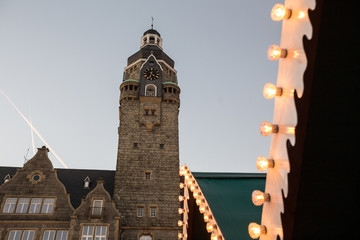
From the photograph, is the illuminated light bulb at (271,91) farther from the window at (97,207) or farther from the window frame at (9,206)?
the window frame at (9,206)

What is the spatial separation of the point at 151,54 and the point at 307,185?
3959 cm

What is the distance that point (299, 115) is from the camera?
368 cm

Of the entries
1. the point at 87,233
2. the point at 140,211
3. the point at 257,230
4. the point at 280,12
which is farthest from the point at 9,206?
the point at 280,12

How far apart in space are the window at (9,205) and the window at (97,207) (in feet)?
23.0

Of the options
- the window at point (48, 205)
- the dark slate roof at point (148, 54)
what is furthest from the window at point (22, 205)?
the dark slate roof at point (148, 54)

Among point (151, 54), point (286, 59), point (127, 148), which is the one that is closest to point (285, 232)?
point (286, 59)

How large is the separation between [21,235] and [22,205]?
262 centimetres

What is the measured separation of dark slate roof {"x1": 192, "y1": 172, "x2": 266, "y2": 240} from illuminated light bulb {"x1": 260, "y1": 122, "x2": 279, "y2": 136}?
151 inches

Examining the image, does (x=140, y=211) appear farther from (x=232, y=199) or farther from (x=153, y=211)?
(x=232, y=199)

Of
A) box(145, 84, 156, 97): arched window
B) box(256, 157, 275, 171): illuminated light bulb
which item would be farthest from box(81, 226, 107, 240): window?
box(256, 157, 275, 171): illuminated light bulb

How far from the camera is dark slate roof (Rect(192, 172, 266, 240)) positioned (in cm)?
793

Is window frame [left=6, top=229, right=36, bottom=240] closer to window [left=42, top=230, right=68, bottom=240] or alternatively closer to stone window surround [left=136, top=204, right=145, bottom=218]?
window [left=42, top=230, right=68, bottom=240]

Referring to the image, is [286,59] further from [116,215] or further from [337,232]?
[116,215]

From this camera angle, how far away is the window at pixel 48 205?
27906mm
